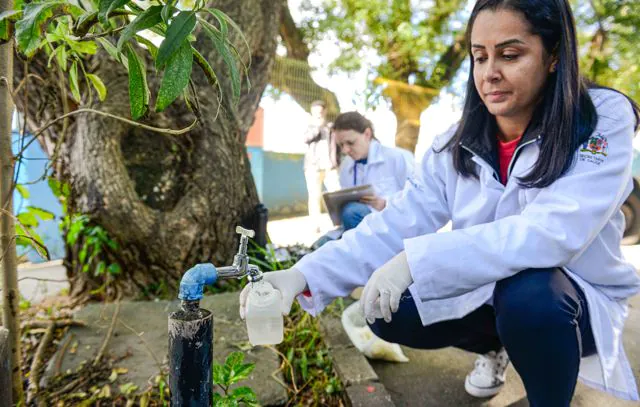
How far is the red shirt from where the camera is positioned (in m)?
1.44

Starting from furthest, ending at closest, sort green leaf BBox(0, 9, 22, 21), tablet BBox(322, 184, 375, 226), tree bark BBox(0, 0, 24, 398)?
tablet BBox(322, 184, 375, 226) → tree bark BBox(0, 0, 24, 398) → green leaf BBox(0, 9, 22, 21)

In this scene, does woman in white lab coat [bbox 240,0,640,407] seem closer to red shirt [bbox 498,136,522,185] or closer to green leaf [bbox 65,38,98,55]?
red shirt [bbox 498,136,522,185]

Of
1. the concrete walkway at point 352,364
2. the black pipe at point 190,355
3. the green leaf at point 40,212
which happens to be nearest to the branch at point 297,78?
the concrete walkway at point 352,364

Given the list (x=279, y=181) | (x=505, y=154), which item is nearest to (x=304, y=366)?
(x=505, y=154)

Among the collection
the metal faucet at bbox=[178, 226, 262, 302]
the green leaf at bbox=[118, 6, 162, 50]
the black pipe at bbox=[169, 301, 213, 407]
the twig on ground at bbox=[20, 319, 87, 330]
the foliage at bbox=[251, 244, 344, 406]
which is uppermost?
the green leaf at bbox=[118, 6, 162, 50]

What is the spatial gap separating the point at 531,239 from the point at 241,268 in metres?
0.72

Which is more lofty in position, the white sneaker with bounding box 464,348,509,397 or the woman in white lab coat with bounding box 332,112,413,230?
the woman in white lab coat with bounding box 332,112,413,230

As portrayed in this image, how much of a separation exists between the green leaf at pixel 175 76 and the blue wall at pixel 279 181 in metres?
9.57

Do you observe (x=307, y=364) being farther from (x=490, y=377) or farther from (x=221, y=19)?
(x=221, y=19)

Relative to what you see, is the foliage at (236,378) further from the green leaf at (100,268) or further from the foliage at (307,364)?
the green leaf at (100,268)

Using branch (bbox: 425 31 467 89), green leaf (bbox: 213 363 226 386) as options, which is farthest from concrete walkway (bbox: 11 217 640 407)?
branch (bbox: 425 31 467 89)

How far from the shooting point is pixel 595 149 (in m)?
1.17

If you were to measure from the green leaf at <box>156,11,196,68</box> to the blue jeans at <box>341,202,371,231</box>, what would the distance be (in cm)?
228

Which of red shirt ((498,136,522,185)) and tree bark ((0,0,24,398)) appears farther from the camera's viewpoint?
red shirt ((498,136,522,185))
